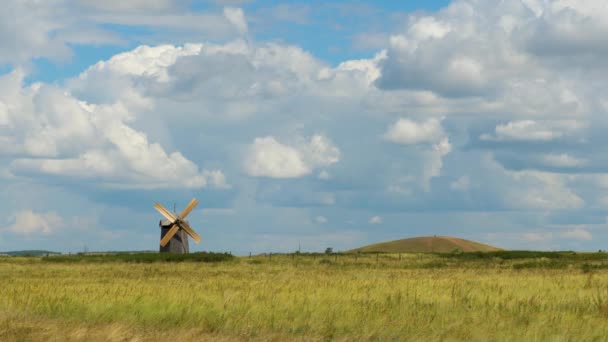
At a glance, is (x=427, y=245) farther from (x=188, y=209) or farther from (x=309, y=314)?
(x=309, y=314)

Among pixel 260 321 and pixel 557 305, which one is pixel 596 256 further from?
pixel 260 321

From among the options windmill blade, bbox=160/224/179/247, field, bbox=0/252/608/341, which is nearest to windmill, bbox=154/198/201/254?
windmill blade, bbox=160/224/179/247

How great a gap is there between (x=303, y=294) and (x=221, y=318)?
19.0 ft

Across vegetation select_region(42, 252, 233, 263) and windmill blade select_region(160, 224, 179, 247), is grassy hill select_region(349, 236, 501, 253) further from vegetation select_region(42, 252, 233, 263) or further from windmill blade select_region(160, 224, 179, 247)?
vegetation select_region(42, 252, 233, 263)

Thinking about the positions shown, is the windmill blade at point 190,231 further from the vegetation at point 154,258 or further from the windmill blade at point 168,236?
the vegetation at point 154,258

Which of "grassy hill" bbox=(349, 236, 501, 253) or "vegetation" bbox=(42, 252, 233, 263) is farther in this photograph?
"grassy hill" bbox=(349, 236, 501, 253)

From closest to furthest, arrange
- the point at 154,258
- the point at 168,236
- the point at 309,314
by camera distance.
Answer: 1. the point at 309,314
2. the point at 154,258
3. the point at 168,236

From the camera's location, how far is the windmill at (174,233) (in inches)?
3396

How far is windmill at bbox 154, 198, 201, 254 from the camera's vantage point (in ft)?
283

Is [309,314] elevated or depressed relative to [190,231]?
depressed

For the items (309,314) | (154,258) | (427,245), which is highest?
(427,245)

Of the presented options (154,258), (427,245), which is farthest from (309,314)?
(427,245)

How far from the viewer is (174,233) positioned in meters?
86.8

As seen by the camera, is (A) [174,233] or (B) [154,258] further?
(A) [174,233]
